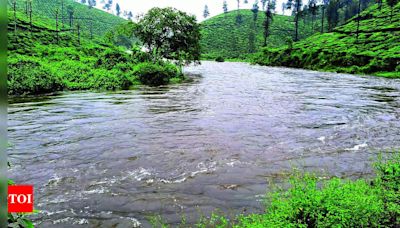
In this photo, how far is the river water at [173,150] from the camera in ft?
25.2

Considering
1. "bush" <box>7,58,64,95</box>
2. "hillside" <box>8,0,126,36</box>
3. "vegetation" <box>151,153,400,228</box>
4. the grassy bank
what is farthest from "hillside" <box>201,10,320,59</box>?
"vegetation" <box>151,153,400,228</box>

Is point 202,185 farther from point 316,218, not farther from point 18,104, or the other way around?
point 18,104

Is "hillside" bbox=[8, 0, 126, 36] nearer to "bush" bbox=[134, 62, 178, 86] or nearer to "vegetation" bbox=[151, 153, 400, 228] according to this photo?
"bush" bbox=[134, 62, 178, 86]

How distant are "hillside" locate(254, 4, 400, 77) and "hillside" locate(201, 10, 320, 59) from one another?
4528 cm

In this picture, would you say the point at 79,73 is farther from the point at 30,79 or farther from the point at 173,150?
the point at 173,150

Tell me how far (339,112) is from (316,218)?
15.3 metres

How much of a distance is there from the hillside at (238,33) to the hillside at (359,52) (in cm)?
4528

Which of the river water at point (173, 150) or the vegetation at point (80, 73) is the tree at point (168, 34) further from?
the river water at point (173, 150)

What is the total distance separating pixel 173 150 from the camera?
38.0ft

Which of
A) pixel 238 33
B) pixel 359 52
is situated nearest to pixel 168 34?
pixel 359 52

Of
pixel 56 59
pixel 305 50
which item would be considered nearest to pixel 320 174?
pixel 56 59

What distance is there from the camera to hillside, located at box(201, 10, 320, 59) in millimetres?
136500

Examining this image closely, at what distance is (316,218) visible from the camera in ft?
16.9

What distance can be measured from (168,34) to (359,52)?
3688cm
